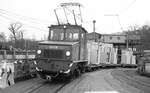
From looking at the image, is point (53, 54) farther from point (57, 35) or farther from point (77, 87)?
point (77, 87)

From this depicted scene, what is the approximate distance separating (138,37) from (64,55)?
70137 millimetres

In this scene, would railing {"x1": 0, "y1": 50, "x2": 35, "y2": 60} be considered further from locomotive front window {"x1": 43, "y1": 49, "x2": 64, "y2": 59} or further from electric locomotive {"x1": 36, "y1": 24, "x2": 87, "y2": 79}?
locomotive front window {"x1": 43, "y1": 49, "x2": 64, "y2": 59}

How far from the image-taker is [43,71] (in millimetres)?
11836

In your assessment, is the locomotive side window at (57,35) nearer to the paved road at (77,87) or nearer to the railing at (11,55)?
the railing at (11,55)

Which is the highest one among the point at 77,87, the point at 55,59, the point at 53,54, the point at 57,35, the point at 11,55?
the point at 57,35

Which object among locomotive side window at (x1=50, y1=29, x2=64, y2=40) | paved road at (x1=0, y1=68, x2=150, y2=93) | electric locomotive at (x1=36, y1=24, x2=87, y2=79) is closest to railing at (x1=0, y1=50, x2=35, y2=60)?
paved road at (x1=0, y1=68, x2=150, y2=93)

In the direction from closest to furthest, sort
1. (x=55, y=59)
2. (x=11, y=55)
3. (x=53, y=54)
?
(x=55, y=59) < (x=53, y=54) < (x=11, y=55)

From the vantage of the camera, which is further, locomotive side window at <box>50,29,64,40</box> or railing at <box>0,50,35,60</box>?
locomotive side window at <box>50,29,64,40</box>

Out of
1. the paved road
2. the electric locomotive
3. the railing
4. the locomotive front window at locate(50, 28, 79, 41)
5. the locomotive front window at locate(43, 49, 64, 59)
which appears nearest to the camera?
the paved road

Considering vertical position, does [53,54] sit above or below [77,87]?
above

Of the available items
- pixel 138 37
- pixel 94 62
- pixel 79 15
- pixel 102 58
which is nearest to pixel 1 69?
pixel 79 15

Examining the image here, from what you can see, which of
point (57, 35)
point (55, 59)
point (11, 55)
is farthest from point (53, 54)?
point (11, 55)

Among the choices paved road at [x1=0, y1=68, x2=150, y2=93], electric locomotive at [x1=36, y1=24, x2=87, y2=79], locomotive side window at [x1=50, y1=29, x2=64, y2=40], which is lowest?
paved road at [x1=0, y1=68, x2=150, y2=93]

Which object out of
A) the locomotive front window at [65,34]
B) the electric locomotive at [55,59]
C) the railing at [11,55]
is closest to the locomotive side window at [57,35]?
the locomotive front window at [65,34]
